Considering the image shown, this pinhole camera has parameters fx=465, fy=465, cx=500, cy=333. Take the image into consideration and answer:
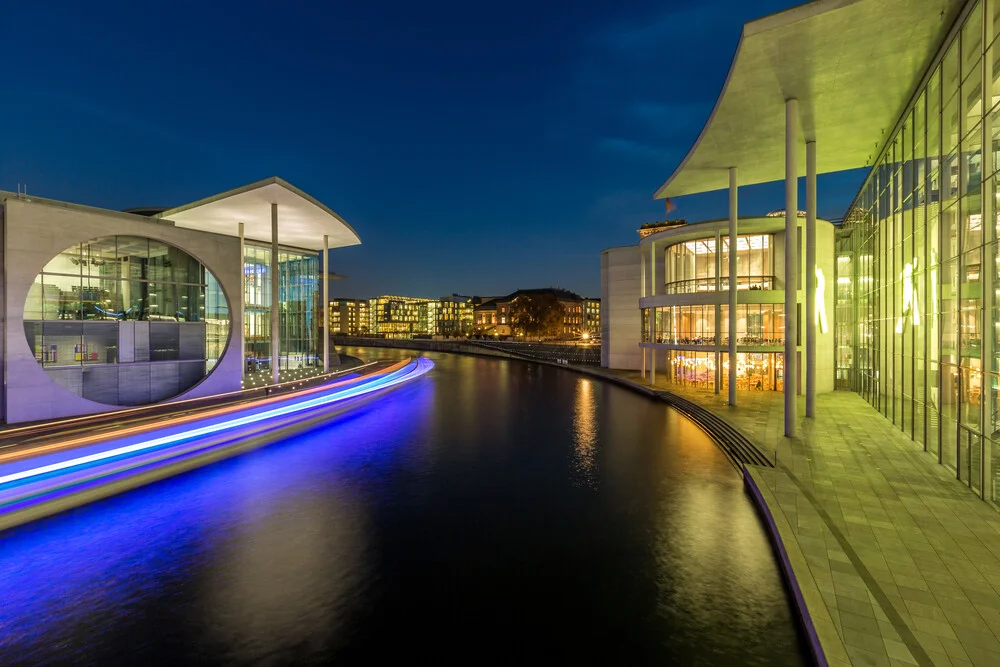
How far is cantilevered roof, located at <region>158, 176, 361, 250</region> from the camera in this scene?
21781 millimetres

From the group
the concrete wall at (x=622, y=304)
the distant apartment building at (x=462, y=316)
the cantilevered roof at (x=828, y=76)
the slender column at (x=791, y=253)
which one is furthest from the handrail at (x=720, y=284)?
the distant apartment building at (x=462, y=316)

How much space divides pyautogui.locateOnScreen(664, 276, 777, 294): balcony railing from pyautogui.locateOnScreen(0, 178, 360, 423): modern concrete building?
22146 mm

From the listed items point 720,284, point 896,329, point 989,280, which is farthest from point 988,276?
point 720,284

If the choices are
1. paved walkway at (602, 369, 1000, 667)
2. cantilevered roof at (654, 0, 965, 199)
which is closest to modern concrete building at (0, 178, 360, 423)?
cantilevered roof at (654, 0, 965, 199)

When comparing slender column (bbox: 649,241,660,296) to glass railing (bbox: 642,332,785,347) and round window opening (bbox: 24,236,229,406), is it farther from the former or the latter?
round window opening (bbox: 24,236,229,406)

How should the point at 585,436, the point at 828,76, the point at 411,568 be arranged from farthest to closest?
the point at 585,436 → the point at 828,76 → the point at 411,568

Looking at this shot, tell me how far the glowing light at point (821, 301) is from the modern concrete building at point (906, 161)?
2.68m

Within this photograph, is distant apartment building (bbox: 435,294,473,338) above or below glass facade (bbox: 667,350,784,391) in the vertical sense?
above

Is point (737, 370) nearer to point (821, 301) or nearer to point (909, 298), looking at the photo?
point (821, 301)

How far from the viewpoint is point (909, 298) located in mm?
14508

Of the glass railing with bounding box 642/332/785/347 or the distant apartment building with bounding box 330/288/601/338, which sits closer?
the glass railing with bounding box 642/332/785/347

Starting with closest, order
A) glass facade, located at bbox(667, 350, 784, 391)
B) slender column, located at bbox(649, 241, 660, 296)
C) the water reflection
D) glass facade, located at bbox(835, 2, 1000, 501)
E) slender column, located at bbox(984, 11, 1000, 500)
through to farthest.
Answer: slender column, located at bbox(984, 11, 1000, 500), glass facade, located at bbox(835, 2, 1000, 501), the water reflection, glass facade, located at bbox(667, 350, 784, 391), slender column, located at bbox(649, 241, 660, 296)

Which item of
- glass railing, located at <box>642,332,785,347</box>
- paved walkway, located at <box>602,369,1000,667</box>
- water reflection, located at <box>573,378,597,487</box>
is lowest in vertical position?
water reflection, located at <box>573,378,597,487</box>

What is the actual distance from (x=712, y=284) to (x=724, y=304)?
119 inches
